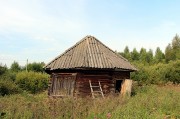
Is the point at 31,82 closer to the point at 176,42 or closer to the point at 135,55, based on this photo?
the point at 135,55

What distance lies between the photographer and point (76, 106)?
9180 millimetres

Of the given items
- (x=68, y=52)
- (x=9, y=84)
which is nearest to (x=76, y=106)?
(x=68, y=52)

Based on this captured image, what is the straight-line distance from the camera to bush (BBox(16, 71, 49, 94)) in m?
34.5

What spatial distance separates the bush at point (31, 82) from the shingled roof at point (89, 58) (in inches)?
580

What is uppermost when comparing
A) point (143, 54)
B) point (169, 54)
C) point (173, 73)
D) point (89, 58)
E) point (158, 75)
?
point (143, 54)

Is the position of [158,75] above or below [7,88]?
above

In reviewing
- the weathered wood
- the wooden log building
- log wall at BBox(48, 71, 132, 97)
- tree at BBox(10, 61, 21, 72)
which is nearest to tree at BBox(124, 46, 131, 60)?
tree at BBox(10, 61, 21, 72)

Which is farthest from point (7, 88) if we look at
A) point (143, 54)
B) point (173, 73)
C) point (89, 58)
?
point (143, 54)

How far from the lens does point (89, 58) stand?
19.0 m

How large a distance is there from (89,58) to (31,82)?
17.3 meters

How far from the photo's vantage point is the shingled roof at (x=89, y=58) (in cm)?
1852

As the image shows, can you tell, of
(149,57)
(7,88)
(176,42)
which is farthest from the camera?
(176,42)

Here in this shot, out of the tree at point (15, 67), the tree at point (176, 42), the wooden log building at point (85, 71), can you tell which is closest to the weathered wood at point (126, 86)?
the wooden log building at point (85, 71)

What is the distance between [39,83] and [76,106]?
2645 centimetres
